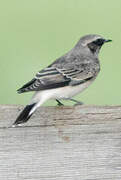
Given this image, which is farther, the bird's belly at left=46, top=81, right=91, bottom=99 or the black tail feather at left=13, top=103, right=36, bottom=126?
the bird's belly at left=46, top=81, right=91, bottom=99

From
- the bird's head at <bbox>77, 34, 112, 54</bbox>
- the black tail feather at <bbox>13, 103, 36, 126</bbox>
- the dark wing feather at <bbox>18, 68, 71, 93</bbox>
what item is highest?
the black tail feather at <bbox>13, 103, 36, 126</bbox>

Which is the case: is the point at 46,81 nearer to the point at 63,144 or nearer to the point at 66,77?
the point at 66,77

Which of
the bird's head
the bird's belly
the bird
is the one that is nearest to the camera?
the bird

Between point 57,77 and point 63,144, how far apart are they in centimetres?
83

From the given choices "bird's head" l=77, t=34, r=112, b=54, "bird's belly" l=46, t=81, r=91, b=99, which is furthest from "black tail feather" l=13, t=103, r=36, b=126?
"bird's head" l=77, t=34, r=112, b=54

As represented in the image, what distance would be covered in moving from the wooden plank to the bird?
0.10 meters

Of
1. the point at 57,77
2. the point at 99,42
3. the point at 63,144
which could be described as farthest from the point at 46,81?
the point at 99,42

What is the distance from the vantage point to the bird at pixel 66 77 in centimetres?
283

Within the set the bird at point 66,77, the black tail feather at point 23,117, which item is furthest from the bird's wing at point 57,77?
the black tail feather at point 23,117

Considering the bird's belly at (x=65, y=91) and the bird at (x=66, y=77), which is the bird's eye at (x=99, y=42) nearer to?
the bird at (x=66, y=77)

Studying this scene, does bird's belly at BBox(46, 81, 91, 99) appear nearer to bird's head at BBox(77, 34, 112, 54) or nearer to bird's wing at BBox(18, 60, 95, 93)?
bird's wing at BBox(18, 60, 95, 93)

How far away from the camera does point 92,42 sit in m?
4.13

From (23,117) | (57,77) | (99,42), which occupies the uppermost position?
(23,117)

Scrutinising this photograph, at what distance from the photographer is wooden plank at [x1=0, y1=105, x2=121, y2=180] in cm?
260
